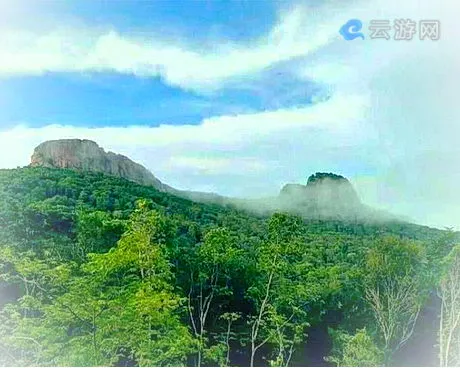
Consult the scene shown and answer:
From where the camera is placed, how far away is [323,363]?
3064 millimetres

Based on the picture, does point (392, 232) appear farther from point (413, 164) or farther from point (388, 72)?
point (388, 72)

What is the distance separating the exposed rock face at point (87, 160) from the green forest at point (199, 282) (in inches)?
1.3

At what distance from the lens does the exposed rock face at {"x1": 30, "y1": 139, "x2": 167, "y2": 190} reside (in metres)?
2.96

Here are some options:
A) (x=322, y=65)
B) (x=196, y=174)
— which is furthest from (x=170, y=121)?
(x=322, y=65)

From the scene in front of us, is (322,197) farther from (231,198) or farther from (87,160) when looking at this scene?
(87,160)

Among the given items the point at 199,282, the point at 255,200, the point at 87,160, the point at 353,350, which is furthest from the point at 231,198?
the point at 353,350

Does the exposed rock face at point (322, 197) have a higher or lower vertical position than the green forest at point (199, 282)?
higher

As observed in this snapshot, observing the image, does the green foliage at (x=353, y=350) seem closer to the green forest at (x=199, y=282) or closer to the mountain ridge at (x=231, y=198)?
the green forest at (x=199, y=282)

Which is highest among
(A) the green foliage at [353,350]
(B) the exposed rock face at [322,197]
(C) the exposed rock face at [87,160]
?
(C) the exposed rock face at [87,160]

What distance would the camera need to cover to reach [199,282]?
3020 millimetres

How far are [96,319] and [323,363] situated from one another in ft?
3.07

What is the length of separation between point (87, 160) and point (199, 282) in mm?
658

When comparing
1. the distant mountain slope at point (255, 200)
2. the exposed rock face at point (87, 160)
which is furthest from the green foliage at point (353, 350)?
the exposed rock face at point (87, 160)

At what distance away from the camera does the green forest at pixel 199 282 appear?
2.99 m
